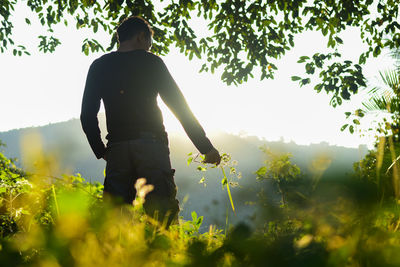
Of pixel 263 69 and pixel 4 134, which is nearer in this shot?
pixel 263 69

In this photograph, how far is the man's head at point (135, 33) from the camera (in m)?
2.57

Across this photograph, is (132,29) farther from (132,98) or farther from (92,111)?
(92,111)

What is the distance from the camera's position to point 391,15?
5816mm

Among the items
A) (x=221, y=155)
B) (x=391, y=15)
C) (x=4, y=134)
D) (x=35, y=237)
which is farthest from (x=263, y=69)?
(x=4, y=134)

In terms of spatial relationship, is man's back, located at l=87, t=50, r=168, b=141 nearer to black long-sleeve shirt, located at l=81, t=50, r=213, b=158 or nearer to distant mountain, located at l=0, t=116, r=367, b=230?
black long-sleeve shirt, located at l=81, t=50, r=213, b=158

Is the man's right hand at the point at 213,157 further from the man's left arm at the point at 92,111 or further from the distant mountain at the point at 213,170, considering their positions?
the man's left arm at the point at 92,111

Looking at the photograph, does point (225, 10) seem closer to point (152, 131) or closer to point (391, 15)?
point (391, 15)

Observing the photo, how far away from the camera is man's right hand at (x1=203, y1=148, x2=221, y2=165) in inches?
91.1

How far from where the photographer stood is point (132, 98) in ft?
7.94

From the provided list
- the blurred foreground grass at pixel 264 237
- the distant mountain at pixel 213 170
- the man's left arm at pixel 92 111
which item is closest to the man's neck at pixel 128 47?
the man's left arm at pixel 92 111

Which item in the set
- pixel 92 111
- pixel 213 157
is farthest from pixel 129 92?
pixel 213 157

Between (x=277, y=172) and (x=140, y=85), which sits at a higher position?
(x=140, y=85)

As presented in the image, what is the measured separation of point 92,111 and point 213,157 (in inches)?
40.9

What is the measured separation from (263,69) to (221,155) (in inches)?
157
